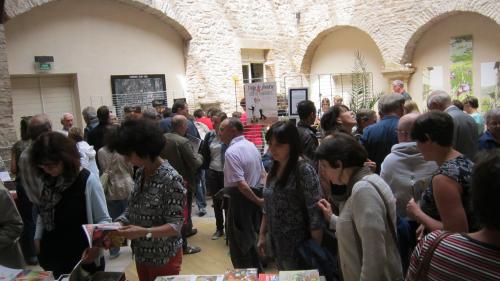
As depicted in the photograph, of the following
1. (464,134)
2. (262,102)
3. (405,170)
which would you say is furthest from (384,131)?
(262,102)

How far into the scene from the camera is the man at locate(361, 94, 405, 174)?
12.1 feet

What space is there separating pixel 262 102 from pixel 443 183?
380 cm

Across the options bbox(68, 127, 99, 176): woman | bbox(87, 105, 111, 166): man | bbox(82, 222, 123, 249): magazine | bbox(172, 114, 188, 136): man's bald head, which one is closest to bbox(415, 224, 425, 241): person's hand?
bbox(82, 222, 123, 249): magazine

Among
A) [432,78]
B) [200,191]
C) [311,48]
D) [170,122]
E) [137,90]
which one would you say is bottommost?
[200,191]

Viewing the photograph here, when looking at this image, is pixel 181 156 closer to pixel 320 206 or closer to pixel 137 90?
pixel 320 206

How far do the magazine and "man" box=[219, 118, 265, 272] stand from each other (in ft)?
5.10

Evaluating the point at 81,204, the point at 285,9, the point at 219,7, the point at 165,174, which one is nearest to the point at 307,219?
the point at 165,174

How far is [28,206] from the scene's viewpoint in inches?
183

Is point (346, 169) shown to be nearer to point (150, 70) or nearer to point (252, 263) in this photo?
point (252, 263)

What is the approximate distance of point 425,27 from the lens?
33.8 ft

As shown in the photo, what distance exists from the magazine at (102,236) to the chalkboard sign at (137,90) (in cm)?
709

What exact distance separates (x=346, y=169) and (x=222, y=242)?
3.39 m

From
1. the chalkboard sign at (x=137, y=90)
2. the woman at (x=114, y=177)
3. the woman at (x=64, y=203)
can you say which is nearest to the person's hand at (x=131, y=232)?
the woman at (x=64, y=203)

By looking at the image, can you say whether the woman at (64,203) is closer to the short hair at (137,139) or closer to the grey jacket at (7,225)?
the grey jacket at (7,225)
